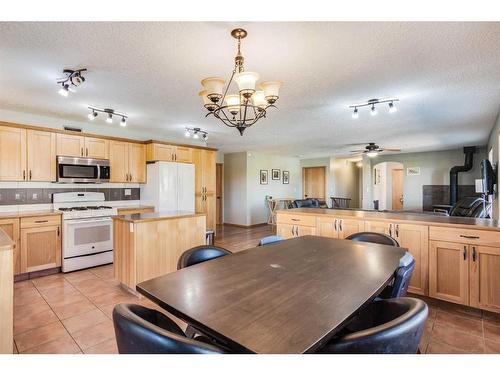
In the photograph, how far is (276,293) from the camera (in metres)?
1.24

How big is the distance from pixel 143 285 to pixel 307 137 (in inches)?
204

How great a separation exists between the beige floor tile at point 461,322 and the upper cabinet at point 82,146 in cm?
517

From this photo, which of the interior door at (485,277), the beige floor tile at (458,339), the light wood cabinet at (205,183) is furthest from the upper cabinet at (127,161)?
the interior door at (485,277)

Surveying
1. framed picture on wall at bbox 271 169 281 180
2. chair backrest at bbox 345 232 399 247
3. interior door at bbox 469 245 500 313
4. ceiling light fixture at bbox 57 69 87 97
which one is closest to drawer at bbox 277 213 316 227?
chair backrest at bbox 345 232 399 247

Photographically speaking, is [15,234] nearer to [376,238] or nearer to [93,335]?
[93,335]

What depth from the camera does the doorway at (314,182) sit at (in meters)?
9.92

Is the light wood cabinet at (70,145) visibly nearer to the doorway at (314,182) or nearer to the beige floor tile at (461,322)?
the beige floor tile at (461,322)

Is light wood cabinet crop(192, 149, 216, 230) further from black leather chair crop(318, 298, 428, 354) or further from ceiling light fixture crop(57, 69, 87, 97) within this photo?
black leather chair crop(318, 298, 428, 354)

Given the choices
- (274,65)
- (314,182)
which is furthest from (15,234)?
(314,182)

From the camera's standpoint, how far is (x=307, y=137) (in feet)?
19.4

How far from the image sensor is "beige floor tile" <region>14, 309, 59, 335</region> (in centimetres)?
233

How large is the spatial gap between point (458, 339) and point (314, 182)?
26.8 ft

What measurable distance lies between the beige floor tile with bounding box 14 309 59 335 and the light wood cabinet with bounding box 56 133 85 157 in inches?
98.9

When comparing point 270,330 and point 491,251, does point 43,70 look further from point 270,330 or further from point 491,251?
point 491,251
